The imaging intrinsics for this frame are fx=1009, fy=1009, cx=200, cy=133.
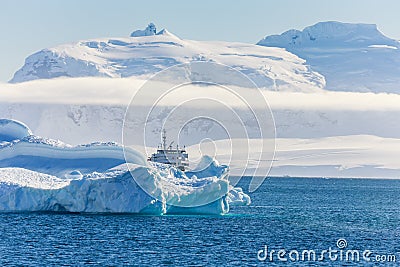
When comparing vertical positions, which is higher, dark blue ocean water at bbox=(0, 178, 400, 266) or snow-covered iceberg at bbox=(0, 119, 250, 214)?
snow-covered iceberg at bbox=(0, 119, 250, 214)

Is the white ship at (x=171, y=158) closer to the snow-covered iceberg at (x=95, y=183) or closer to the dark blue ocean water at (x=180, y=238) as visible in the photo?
the snow-covered iceberg at (x=95, y=183)

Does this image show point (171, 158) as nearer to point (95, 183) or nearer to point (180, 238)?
point (95, 183)

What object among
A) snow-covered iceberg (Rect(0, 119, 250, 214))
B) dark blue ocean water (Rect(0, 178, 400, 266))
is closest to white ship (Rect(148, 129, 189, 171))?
snow-covered iceberg (Rect(0, 119, 250, 214))

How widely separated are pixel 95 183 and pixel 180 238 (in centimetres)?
1201

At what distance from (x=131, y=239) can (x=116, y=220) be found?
11316 mm

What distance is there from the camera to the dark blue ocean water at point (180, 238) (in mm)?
65750

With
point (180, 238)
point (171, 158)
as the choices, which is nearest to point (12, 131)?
point (171, 158)

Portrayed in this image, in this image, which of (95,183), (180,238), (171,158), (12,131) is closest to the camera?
(180,238)

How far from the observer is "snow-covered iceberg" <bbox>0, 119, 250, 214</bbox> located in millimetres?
85125

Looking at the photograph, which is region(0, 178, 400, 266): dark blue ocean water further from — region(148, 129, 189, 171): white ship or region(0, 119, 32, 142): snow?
region(148, 129, 189, 171): white ship

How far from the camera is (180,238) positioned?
7625 centimetres

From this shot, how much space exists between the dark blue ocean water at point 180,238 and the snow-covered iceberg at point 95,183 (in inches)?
49.3

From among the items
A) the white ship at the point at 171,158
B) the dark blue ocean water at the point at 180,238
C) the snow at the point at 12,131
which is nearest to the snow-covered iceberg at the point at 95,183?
the snow at the point at 12,131

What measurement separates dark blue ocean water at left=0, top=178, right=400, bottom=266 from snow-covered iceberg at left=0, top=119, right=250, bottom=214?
1.25 m
